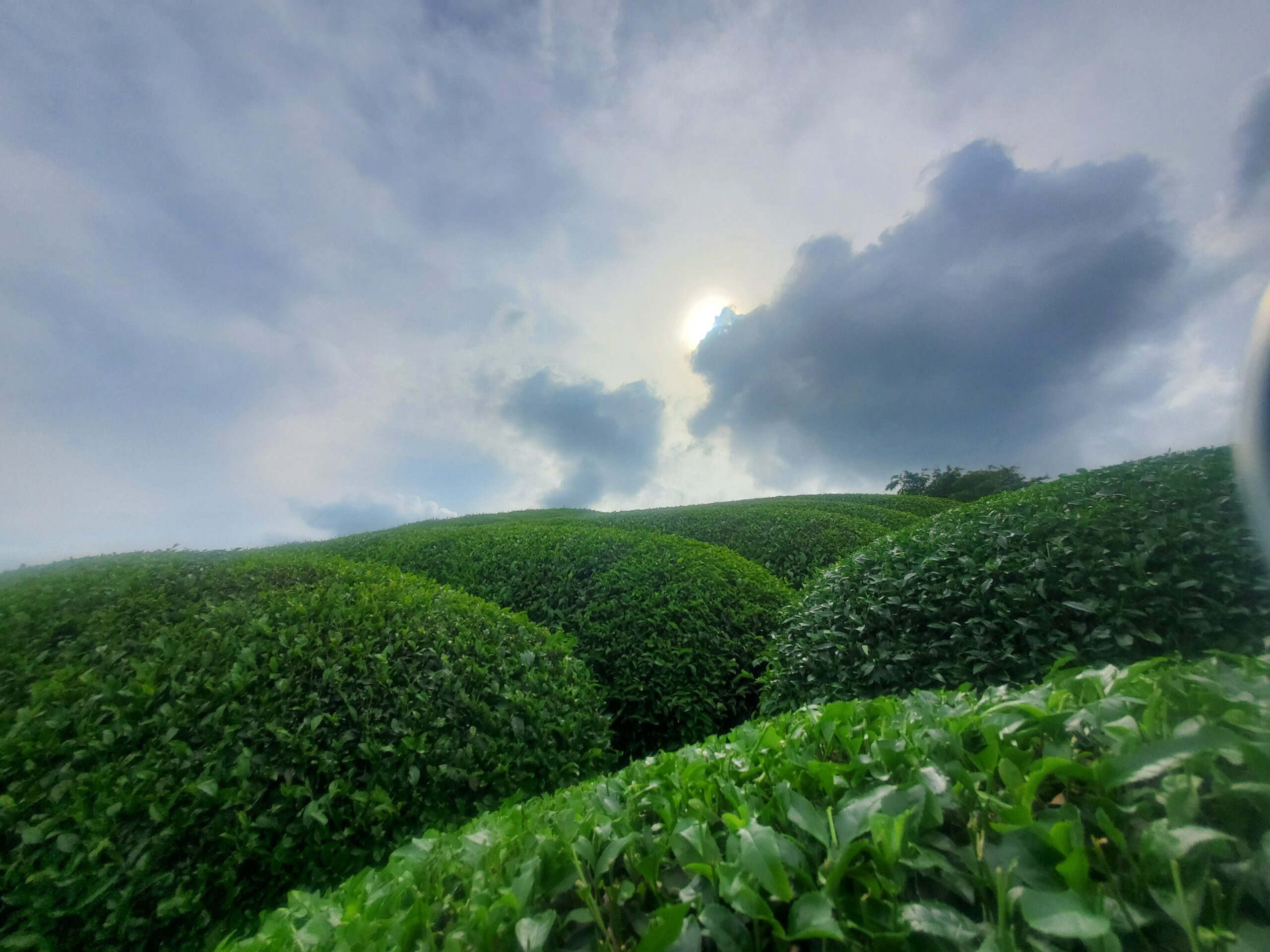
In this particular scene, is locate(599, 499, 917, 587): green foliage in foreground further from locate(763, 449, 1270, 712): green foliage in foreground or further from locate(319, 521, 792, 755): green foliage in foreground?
locate(763, 449, 1270, 712): green foliage in foreground

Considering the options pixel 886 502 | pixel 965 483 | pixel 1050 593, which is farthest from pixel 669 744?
pixel 965 483

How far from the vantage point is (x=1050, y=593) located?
4.71 meters

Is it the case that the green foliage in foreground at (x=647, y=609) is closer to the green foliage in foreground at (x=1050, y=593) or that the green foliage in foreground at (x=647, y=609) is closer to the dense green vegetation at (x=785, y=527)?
the green foliage in foreground at (x=1050, y=593)

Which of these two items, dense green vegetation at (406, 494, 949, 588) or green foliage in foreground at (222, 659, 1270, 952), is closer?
green foliage in foreground at (222, 659, 1270, 952)

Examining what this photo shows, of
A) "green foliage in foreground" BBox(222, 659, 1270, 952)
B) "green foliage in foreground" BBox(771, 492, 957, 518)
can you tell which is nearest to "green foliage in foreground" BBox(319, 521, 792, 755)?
"green foliage in foreground" BBox(222, 659, 1270, 952)

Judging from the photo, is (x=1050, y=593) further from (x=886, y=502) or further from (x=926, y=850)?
(x=886, y=502)

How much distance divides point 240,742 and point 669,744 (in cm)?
424

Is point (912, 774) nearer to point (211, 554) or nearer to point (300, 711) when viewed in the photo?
point (300, 711)

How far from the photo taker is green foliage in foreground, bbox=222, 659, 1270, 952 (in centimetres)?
109

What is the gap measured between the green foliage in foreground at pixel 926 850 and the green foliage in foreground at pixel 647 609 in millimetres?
4196

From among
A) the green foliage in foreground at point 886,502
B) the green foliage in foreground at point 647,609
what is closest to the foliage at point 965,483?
the green foliage in foreground at point 886,502

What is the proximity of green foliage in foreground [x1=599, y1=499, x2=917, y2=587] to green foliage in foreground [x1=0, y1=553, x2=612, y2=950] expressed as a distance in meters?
7.00

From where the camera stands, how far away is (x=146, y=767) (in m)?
3.90

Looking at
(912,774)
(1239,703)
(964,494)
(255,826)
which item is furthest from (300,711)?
(964,494)
